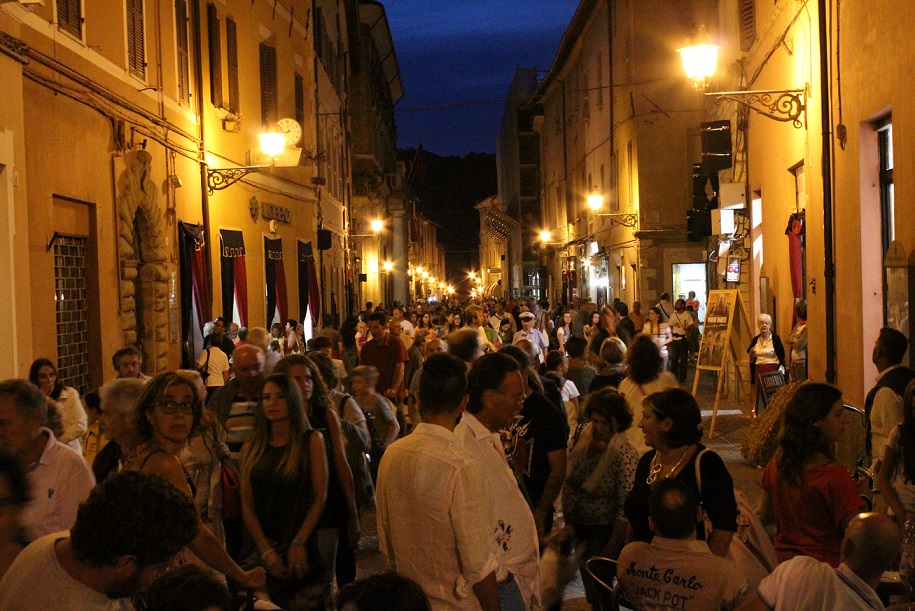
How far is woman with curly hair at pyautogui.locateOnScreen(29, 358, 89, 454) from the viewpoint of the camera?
731 centimetres

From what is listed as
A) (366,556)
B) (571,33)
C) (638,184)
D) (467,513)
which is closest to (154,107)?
(366,556)

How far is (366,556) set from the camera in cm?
834

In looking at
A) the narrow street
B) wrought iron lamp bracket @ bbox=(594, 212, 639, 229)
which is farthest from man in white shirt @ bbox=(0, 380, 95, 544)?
wrought iron lamp bracket @ bbox=(594, 212, 639, 229)

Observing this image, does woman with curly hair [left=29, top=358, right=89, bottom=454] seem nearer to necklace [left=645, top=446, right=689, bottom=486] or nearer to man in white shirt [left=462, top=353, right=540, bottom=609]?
man in white shirt [left=462, top=353, right=540, bottom=609]

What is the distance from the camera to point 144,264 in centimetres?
1407

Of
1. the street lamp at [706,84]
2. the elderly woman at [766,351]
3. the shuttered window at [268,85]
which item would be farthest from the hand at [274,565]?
the shuttered window at [268,85]

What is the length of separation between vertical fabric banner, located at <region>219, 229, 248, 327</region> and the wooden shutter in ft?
7.49

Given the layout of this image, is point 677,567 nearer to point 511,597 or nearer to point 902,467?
point 511,597

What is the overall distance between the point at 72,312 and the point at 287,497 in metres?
7.09

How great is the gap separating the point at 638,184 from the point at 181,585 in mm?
27106

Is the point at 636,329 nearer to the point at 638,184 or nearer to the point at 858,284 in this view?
the point at 858,284

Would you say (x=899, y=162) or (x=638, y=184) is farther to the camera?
(x=638, y=184)

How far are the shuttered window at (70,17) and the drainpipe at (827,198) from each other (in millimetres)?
8261

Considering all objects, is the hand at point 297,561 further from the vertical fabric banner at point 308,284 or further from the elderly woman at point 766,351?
the vertical fabric banner at point 308,284
